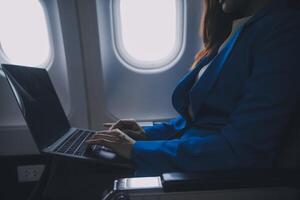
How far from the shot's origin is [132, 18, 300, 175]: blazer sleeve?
0.60 meters

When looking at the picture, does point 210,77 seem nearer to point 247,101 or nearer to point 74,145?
point 247,101

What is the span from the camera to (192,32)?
5.02 feet

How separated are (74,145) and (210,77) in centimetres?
64

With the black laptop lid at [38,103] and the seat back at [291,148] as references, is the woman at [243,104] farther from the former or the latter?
the black laptop lid at [38,103]

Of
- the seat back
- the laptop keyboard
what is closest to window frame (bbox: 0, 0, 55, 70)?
the laptop keyboard

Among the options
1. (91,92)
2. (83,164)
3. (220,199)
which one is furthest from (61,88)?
(220,199)

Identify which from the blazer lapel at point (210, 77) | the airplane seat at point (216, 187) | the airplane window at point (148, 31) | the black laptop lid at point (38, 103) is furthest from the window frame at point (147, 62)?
the airplane seat at point (216, 187)

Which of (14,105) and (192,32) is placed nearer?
(192,32)

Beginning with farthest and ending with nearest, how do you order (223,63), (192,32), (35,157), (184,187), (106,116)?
(35,157)
(106,116)
(192,32)
(223,63)
(184,187)

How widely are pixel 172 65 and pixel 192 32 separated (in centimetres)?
26

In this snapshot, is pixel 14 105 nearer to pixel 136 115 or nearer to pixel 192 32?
pixel 136 115

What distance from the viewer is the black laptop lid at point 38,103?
2.87 feet

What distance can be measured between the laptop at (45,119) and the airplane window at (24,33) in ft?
1.43

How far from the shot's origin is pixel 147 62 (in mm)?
1646
